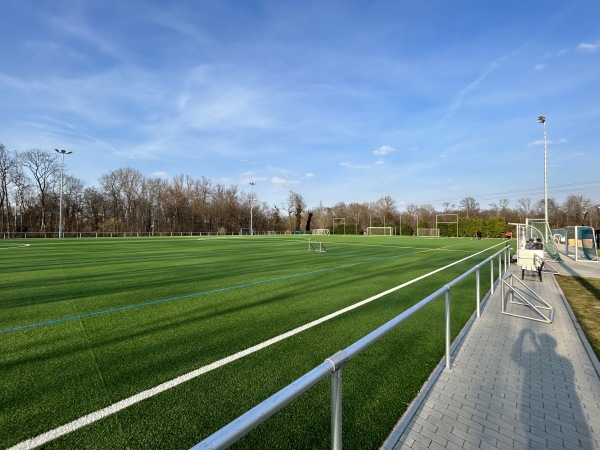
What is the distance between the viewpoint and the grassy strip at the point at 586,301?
213 inches

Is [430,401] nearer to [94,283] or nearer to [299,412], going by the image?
[299,412]

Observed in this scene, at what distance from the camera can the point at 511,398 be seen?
11.1 feet

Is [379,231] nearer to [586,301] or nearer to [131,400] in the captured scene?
[586,301]

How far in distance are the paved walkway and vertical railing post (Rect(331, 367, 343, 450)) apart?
1.26 m

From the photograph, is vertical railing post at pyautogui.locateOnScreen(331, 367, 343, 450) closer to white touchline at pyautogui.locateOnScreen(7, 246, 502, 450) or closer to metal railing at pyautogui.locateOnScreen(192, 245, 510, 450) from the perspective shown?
metal railing at pyautogui.locateOnScreen(192, 245, 510, 450)

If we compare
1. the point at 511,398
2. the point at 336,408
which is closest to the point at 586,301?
the point at 511,398

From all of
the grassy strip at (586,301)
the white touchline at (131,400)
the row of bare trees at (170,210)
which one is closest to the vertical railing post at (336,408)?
the white touchline at (131,400)

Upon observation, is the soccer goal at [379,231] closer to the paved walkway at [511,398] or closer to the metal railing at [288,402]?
the paved walkway at [511,398]

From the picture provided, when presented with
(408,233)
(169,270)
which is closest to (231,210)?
(408,233)

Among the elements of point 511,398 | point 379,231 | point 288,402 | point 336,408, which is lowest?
point 511,398

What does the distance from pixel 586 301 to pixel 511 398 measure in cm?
659

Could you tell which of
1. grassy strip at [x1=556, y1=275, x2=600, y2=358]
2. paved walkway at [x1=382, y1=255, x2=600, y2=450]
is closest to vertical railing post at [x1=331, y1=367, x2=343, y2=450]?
paved walkway at [x1=382, y1=255, x2=600, y2=450]

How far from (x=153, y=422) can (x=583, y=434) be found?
13.0ft

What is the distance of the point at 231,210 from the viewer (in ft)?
270
